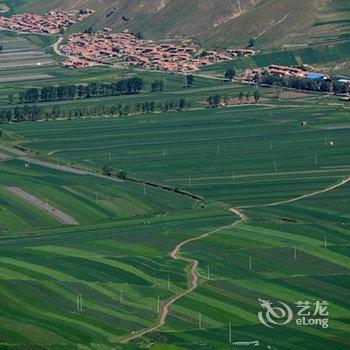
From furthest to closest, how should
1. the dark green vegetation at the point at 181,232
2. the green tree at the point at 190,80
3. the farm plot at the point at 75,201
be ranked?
the green tree at the point at 190,80 → the farm plot at the point at 75,201 → the dark green vegetation at the point at 181,232

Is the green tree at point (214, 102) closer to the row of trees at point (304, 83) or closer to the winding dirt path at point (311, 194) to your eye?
the row of trees at point (304, 83)

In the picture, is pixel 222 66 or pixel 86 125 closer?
pixel 86 125

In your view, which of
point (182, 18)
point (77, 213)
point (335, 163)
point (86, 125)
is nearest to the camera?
point (77, 213)

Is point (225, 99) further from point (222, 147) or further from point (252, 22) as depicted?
point (252, 22)

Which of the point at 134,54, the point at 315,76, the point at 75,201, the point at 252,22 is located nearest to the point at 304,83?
the point at 315,76

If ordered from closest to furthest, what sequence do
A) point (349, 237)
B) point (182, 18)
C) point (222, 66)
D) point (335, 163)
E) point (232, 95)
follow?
point (349, 237) → point (335, 163) → point (232, 95) → point (222, 66) → point (182, 18)

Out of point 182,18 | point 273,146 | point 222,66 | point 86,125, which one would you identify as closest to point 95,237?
point 273,146

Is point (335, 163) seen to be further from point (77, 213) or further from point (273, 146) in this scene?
point (77, 213)


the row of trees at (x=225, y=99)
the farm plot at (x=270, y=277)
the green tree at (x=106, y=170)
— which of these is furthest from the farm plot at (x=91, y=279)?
the row of trees at (x=225, y=99)
